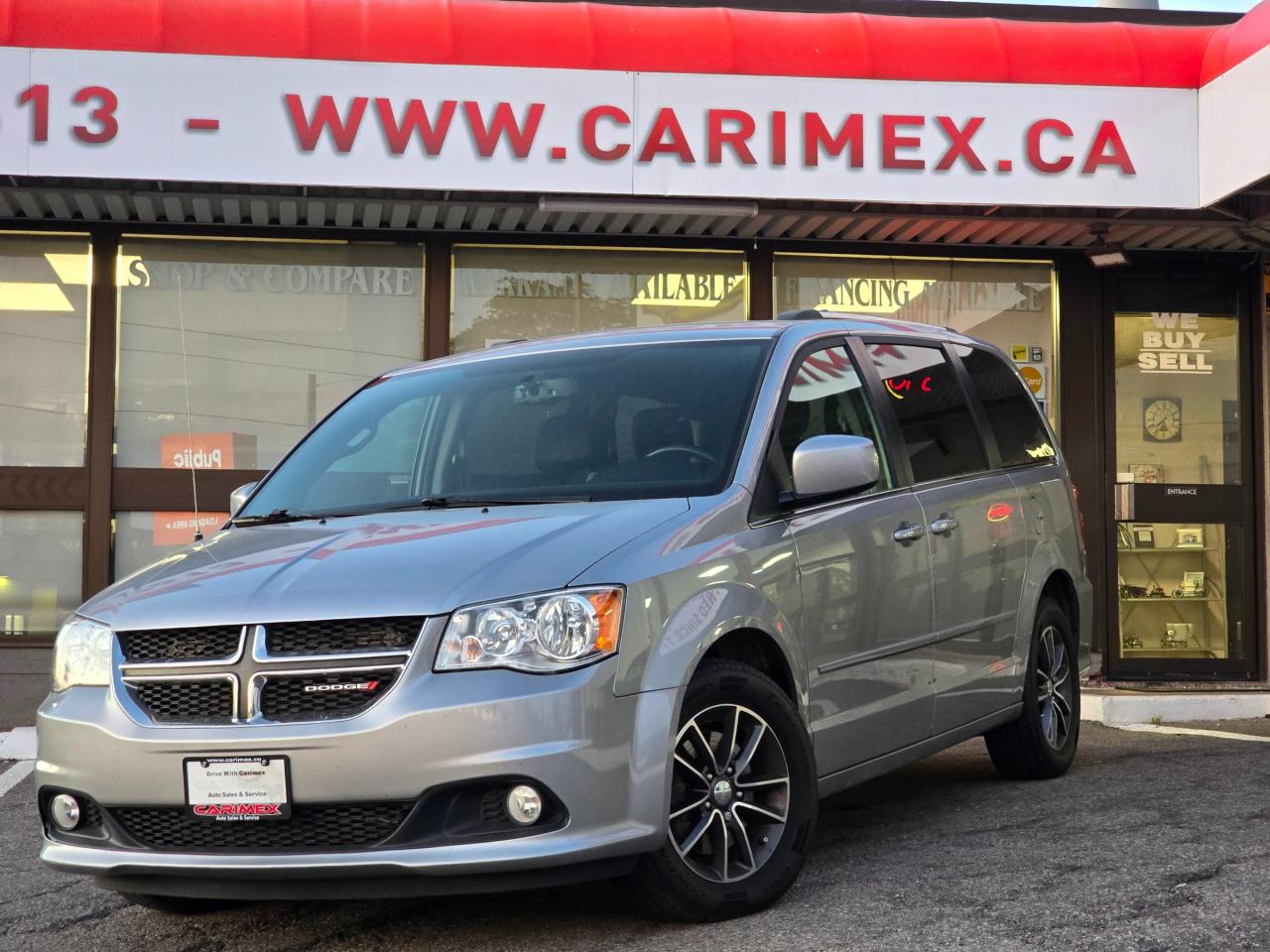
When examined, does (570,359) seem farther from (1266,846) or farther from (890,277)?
(890,277)

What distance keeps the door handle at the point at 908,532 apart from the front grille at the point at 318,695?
2.15 m

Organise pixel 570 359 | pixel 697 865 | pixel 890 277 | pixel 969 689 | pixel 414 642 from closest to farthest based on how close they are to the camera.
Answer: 1. pixel 414 642
2. pixel 697 865
3. pixel 570 359
4. pixel 969 689
5. pixel 890 277

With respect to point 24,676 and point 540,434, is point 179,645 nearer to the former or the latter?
point 540,434

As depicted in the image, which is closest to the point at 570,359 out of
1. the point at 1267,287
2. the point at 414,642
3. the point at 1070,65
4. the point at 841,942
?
the point at 414,642

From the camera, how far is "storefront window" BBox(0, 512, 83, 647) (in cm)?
1159

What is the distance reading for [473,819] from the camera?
13.3 ft

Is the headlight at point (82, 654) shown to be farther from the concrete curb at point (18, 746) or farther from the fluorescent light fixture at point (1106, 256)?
the fluorescent light fixture at point (1106, 256)

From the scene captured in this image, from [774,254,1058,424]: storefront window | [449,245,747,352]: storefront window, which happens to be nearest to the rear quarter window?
[449,245,747,352]: storefront window

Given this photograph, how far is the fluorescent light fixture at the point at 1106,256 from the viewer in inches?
460

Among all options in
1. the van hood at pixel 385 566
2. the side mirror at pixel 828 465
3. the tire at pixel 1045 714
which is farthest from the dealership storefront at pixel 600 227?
the van hood at pixel 385 566

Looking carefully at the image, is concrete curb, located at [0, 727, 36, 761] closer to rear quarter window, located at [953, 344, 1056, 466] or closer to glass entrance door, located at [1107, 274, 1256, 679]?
rear quarter window, located at [953, 344, 1056, 466]

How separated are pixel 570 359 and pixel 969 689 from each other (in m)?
1.95

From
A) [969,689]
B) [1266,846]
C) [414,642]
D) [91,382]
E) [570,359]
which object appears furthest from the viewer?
[91,382]

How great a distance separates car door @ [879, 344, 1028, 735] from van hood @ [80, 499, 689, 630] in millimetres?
1535
